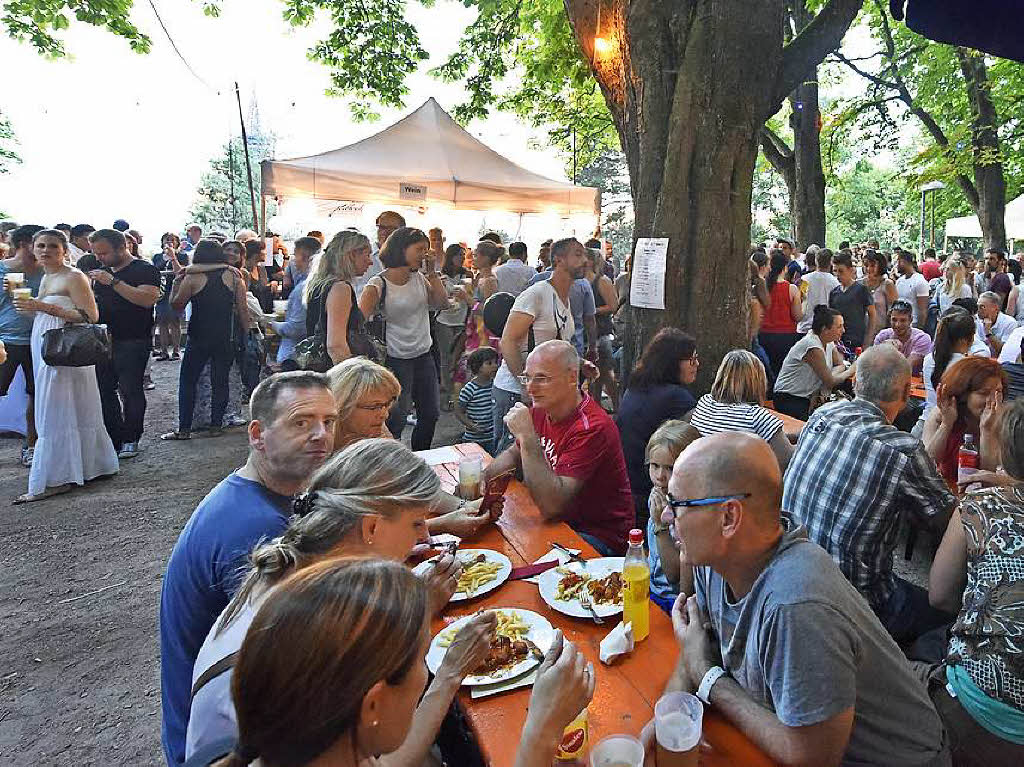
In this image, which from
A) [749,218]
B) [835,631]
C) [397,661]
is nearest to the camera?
[397,661]

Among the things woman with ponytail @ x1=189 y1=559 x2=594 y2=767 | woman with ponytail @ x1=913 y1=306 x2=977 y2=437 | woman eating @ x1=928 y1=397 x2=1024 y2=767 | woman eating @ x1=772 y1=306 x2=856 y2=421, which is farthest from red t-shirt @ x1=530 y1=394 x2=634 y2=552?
woman eating @ x1=772 y1=306 x2=856 y2=421

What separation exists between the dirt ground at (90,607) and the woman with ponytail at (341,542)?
1.82 m

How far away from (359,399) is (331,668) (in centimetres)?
212

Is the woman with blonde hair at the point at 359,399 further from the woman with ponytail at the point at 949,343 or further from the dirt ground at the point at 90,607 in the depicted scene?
the woman with ponytail at the point at 949,343

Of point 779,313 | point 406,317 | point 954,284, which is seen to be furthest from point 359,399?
point 954,284

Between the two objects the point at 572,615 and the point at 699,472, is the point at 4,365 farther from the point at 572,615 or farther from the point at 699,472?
the point at 699,472

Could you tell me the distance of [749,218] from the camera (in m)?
5.08

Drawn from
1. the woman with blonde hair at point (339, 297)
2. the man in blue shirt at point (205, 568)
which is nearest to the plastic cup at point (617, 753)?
the man in blue shirt at point (205, 568)

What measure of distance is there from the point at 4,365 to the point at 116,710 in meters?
4.35

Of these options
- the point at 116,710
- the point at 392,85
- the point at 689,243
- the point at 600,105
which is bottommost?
the point at 116,710

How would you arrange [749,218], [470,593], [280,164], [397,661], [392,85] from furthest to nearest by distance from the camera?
1. [392,85]
2. [280,164]
3. [749,218]
4. [470,593]
5. [397,661]

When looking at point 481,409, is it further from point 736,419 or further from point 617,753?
point 617,753

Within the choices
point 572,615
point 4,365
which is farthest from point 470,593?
point 4,365

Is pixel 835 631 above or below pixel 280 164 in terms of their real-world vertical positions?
below
